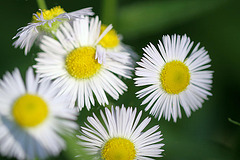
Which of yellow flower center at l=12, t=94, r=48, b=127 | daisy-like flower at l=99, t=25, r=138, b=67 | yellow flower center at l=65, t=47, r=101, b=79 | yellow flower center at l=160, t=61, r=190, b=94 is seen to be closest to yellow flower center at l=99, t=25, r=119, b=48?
daisy-like flower at l=99, t=25, r=138, b=67

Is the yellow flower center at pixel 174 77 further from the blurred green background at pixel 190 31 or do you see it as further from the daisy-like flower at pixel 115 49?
the blurred green background at pixel 190 31

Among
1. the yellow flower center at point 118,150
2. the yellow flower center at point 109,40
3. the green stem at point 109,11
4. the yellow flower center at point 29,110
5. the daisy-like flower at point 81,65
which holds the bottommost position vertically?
the yellow flower center at point 118,150

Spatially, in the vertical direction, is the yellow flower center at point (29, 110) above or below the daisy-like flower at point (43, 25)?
below

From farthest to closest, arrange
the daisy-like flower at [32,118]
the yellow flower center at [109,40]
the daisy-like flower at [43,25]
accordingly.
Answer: the yellow flower center at [109,40], the daisy-like flower at [43,25], the daisy-like flower at [32,118]

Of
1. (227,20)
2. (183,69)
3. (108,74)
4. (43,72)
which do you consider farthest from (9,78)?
(227,20)

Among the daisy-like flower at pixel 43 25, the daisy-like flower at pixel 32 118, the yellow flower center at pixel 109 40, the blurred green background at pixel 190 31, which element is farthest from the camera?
the blurred green background at pixel 190 31

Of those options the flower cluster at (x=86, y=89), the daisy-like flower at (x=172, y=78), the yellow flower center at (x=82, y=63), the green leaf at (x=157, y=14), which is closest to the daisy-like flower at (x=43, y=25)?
the flower cluster at (x=86, y=89)

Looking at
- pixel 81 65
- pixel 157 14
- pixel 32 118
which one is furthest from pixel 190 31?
pixel 32 118

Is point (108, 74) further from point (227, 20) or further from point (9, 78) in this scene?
point (227, 20)
